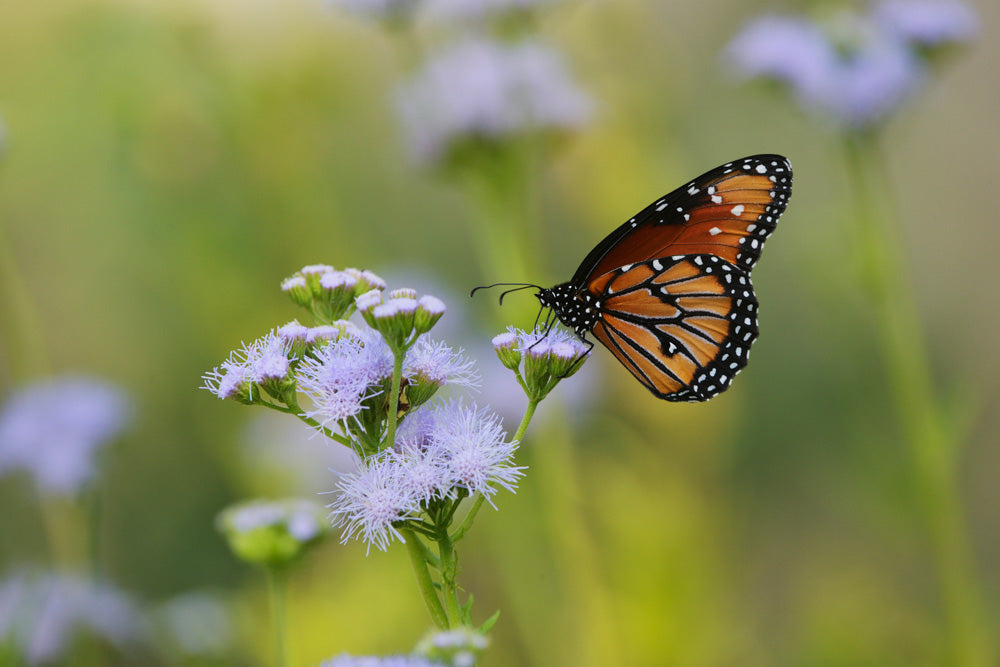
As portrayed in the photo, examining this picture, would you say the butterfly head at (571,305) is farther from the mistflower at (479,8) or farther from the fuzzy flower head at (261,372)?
the mistflower at (479,8)

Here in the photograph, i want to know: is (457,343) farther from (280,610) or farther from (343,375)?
(343,375)

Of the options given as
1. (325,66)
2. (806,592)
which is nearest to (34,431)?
(325,66)

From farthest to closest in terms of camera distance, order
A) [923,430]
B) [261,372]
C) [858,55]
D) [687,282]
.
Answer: [858,55], [923,430], [687,282], [261,372]

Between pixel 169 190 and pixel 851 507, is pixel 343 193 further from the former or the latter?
pixel 851 507

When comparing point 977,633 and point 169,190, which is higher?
point 169,190

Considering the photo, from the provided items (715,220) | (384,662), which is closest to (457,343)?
(715,220)

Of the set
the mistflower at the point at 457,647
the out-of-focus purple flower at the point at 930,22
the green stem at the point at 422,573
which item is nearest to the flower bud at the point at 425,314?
the green stem at the point at 422,573

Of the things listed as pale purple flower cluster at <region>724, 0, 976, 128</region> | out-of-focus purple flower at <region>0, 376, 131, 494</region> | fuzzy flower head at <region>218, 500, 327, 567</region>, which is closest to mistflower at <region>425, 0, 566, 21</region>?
pale purple flower cluster at <region>724, 0, 976, 128</region>
